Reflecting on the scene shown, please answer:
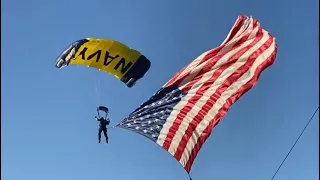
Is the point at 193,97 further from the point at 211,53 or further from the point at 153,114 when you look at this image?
the point at 211,53

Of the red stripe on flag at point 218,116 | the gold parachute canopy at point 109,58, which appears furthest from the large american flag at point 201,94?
the gold parachute canopy at point 109,58

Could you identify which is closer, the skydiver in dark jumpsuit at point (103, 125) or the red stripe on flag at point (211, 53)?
the red stripe on flag at point (211, 53)

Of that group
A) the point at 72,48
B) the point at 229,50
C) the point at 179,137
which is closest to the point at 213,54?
the point at 229,50

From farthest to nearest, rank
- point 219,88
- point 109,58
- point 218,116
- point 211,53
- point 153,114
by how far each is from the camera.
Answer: point 109,58
point 211,53
point 153,114
point 219,88
point 218,116

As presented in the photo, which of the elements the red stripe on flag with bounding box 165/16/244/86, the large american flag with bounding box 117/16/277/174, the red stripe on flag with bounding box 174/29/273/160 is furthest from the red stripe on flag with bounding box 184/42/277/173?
the red stripe on flag with bounding box 165/16/244/86

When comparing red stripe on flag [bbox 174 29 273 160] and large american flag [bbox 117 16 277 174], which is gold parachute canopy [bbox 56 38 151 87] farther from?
red stripe on flag [bbox 174 29 273 160]

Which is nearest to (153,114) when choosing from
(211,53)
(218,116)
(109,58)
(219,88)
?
(218,116)

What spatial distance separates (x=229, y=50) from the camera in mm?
19719

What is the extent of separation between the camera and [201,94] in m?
18.9

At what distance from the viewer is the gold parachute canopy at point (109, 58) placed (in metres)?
21.6

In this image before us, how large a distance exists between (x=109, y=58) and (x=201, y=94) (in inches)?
171

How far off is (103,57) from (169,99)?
12.1 feet

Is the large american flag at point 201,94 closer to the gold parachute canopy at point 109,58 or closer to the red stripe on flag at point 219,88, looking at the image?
the red stripe on flag at point 219,88

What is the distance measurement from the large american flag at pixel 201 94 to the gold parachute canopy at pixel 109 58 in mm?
2556
